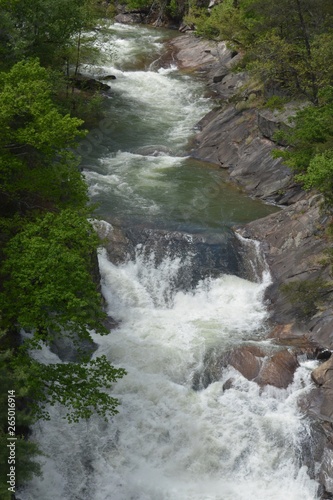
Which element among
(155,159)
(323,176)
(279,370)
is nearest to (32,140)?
(279,370)

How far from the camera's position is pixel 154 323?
18.8 m

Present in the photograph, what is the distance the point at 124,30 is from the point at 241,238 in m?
31.4

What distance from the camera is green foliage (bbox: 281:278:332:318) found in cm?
1814

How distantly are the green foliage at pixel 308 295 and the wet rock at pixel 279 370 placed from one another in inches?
72.4

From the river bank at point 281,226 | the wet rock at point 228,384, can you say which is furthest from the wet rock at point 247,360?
the river bank at point 281,226

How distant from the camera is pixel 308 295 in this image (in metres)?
18.2

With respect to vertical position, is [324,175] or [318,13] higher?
[318,13]

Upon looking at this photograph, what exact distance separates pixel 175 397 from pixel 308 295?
4.97m

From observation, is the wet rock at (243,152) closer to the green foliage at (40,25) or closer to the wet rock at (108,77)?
the green foliage at (40,25)

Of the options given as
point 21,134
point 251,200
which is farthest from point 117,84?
point 21,134

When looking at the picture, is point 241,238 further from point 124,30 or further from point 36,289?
point 124,30

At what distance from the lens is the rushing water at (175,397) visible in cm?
1448

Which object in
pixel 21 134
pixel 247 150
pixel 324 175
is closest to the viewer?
pixel 21 134

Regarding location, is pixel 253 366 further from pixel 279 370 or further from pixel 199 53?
pixel 199 53
